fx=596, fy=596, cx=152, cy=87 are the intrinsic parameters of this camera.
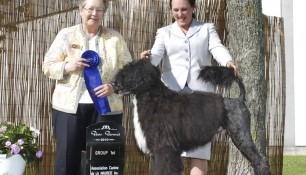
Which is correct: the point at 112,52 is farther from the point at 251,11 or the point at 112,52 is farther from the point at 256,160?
the point at 251,11

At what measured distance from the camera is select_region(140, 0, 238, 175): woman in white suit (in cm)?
462

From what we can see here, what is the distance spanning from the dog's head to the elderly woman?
367 millimetres

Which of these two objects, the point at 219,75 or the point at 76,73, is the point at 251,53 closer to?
the point at 219,75

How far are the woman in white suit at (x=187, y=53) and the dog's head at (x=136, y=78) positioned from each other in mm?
345

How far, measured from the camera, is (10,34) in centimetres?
593

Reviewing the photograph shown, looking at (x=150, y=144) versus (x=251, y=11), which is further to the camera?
(x=251, y=11)

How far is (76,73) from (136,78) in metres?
0.70

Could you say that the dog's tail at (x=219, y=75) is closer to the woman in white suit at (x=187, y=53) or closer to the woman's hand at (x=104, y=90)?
the woman in white suit at (x=187, y=53)

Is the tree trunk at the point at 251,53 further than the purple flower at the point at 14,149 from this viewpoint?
Yes

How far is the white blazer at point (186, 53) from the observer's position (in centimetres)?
463

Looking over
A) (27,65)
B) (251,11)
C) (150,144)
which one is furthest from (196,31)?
(27,65)

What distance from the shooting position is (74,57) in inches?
184

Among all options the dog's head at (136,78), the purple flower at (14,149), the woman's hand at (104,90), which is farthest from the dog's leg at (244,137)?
the purple flower at (14,149)

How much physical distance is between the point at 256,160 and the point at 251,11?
238 centimetres
